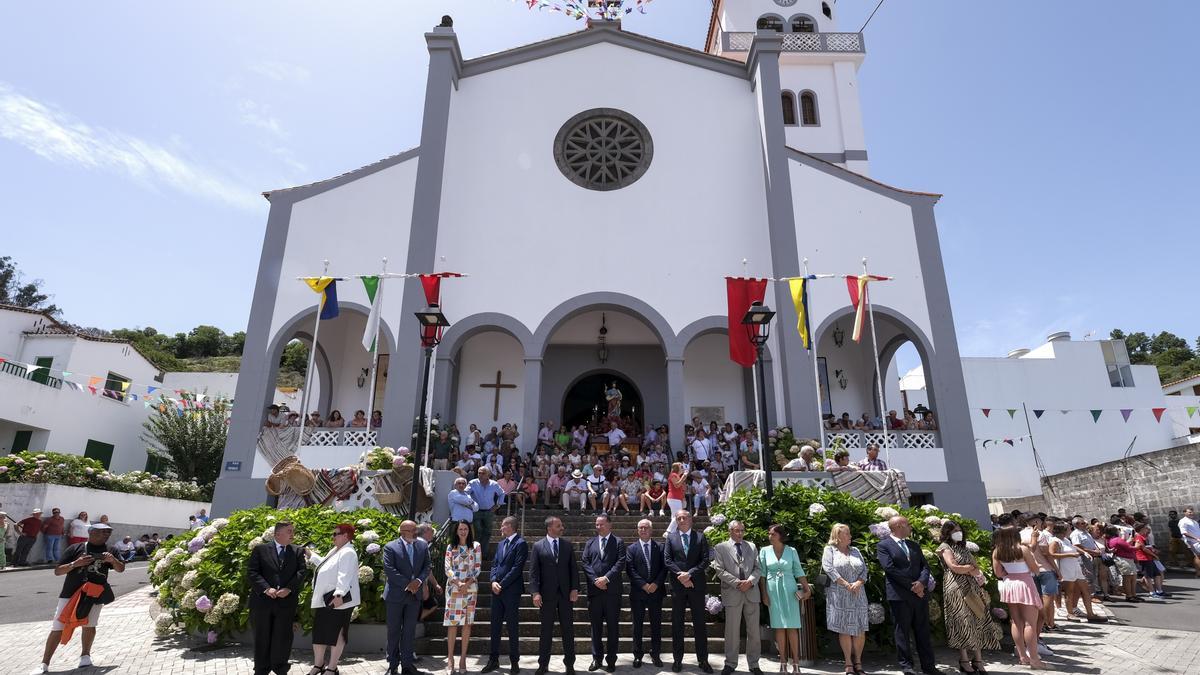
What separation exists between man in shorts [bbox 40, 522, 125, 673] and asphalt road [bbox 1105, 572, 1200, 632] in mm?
12271

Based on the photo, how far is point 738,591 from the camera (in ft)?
22.2

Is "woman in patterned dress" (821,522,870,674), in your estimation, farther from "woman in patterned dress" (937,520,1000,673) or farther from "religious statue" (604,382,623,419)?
"religious statue" (604,382,623,419)

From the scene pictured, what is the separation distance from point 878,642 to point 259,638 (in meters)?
6.19

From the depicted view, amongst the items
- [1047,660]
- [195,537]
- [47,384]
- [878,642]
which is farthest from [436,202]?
[47,384]

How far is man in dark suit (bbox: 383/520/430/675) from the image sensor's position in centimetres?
652

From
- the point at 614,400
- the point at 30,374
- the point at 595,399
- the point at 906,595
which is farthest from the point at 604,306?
the point at 30,374

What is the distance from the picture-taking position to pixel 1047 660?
6871mm

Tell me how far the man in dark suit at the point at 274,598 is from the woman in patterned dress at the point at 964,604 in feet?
21.1

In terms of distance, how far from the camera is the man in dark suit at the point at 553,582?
6.70 meters

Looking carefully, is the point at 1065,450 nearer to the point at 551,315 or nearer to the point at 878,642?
the point at 551,315

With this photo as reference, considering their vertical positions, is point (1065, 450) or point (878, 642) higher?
point (1065, 450)

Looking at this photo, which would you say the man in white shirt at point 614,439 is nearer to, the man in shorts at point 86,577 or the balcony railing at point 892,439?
the balcony railing at point 892,439

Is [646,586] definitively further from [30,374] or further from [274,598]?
[30,374]

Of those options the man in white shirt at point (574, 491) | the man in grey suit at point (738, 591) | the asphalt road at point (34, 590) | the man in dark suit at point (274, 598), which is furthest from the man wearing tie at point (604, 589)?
the asphalt road at point (34, 590)
